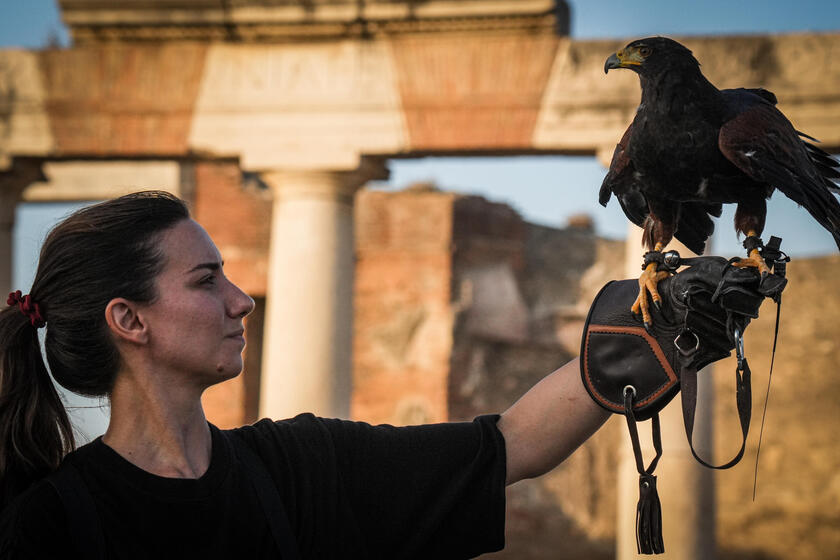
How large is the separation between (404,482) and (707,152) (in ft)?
3.14

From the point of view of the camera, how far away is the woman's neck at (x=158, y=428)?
2.13 m

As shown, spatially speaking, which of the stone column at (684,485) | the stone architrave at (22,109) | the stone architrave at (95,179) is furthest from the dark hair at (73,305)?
the stone architrave at (95,179)

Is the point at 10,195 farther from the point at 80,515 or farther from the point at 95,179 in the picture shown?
the point at 80,515

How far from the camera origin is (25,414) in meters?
2.13

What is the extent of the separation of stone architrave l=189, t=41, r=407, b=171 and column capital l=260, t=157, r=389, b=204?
0.06 metres

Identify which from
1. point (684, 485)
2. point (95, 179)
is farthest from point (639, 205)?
point (95, 179)

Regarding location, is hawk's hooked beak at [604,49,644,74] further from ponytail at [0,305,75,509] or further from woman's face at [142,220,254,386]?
ponytail at [0,305,75,509]

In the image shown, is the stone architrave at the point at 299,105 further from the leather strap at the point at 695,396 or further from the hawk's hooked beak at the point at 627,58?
the leather strap at the point at 695,396

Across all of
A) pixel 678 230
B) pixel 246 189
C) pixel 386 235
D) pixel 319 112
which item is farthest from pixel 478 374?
pixel 678 230

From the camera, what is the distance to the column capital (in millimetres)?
7227

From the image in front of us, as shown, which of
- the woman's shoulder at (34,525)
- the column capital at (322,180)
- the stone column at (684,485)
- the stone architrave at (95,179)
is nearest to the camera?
the woman's shoulder at (34,525)

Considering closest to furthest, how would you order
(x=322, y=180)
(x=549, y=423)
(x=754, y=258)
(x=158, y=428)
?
(x=754, y=258), (x=158, y=428), (x=549, y=423), (x=322, y=180)

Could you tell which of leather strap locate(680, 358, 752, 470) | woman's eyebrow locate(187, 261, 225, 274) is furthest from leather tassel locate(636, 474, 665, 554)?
woman's eyebrow locate(187, 261, 225, 274)

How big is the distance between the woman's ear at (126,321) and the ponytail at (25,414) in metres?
0.19
